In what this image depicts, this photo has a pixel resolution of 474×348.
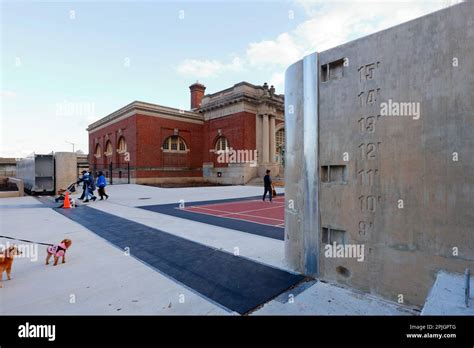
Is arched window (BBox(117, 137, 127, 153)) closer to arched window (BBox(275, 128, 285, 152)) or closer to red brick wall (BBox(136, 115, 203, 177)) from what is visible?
red brick wall (BBox(136, 115, 203, 177))

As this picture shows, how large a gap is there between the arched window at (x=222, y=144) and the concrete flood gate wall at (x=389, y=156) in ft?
99.7

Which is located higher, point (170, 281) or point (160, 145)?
point (160, 145)

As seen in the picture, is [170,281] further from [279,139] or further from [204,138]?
[279,139]

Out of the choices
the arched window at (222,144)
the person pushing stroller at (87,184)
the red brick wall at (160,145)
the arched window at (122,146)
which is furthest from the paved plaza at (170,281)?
the arched window at (122,146)

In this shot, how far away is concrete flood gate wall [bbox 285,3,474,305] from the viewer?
8.93ft

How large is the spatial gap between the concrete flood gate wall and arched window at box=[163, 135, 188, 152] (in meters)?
30.8

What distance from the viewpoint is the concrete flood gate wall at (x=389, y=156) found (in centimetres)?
272

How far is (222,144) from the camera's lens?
116 feet

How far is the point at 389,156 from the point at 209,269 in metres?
3.37

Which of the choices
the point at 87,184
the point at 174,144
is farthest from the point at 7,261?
the point at 174,144

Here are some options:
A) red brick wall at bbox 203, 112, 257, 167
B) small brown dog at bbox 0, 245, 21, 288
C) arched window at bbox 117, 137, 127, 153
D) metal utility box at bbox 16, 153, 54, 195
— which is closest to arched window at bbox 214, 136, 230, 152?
red brick wall at bbox 203, 112, 257, 167

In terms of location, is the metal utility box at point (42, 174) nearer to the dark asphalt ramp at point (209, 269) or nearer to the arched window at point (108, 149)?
the dark asphalt ramp at point (209, 269)

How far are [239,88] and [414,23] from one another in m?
31.0
